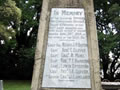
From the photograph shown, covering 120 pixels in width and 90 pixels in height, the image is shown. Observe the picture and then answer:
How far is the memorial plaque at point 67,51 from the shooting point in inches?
175

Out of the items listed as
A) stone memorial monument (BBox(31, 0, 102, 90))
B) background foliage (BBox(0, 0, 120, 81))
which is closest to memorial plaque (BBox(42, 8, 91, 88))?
stone memorial monument (BBox(31, 0, 102, 90))

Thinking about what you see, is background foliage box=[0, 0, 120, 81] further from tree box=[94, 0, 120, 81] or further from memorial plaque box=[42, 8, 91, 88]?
memorial plaque box=[42, 8, 91, 88]

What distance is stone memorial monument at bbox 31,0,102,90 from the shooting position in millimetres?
4438

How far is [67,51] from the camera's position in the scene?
4574 millimetres

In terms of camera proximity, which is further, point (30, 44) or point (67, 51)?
point (30, 44)

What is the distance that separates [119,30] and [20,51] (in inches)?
305

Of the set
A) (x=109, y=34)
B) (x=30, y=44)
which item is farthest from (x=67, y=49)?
(x=30, y=44)

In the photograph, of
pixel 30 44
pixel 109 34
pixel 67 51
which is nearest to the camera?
pixel 67 51

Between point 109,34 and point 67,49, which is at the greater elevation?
point 109,34

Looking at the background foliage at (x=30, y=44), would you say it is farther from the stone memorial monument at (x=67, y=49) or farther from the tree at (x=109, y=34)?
the stone memorial monument at (x=67, y=49)

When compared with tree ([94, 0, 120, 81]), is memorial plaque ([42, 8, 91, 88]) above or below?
below

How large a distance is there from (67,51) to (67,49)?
0.13 ft

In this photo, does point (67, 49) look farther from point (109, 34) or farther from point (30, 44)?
point (30, 44)

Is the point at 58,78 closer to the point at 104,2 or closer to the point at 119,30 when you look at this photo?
the point at 119,30
